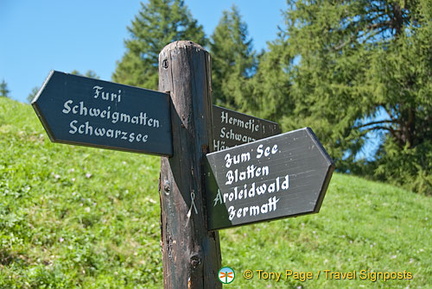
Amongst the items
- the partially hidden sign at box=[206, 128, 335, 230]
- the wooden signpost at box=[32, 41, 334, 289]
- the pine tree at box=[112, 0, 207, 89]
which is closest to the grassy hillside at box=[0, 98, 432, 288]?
the wooden signpost at box=[32, 41, 334, 289]

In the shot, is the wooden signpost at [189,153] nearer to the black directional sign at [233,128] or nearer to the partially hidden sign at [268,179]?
the partially hidden sign at [268,179]

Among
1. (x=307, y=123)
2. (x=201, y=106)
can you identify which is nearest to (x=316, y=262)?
(x=201, y=106)

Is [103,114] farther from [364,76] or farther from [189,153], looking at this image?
[364,76]

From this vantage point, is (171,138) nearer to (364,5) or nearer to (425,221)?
(425,221)

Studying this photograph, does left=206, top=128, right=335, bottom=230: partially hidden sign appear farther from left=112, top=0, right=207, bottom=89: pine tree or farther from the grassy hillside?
left=112, top=0, right=207, bottom=89: pine tree

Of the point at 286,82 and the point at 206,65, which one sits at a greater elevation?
the point at 286,82

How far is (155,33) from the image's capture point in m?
34.2

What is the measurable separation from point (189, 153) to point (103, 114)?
1.44ft

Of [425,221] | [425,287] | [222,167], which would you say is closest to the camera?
[222,167]

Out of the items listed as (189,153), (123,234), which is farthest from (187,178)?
(123,234)

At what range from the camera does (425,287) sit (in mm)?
5914

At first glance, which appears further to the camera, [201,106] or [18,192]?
[18,192]

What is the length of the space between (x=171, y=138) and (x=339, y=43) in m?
16.8

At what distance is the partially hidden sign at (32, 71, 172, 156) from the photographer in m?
2.05
